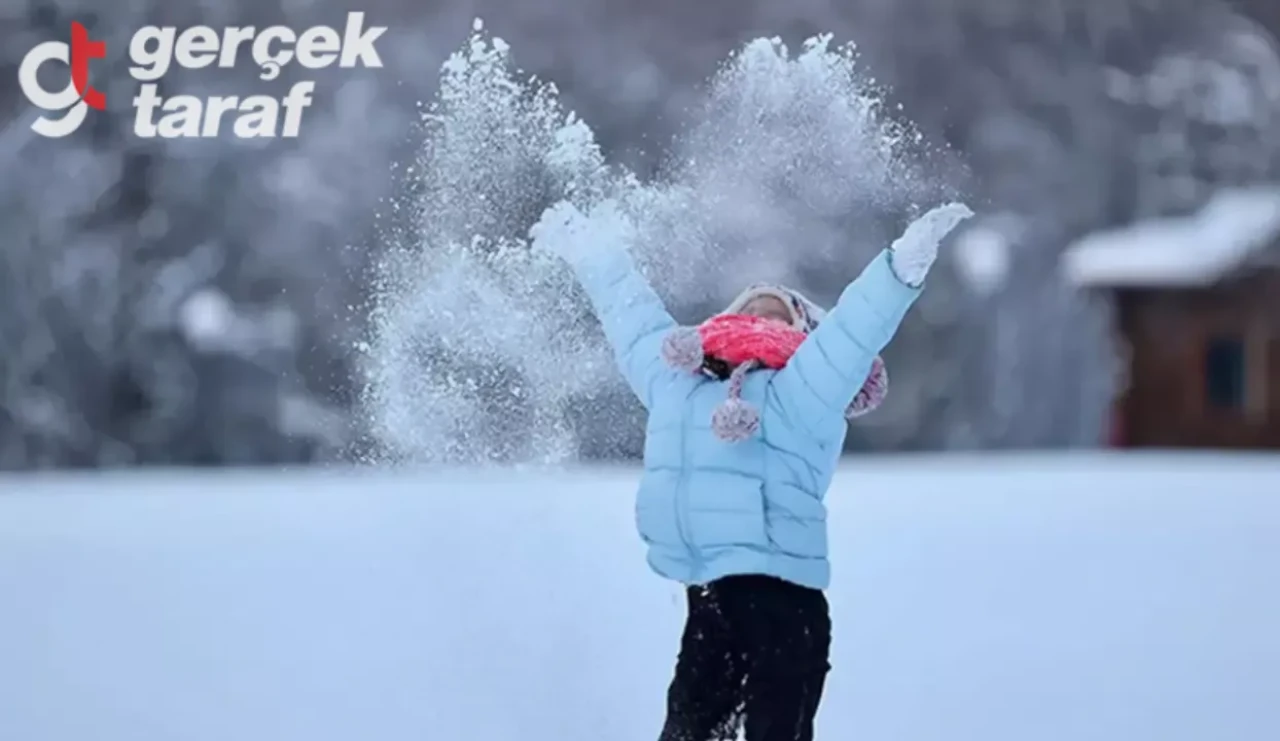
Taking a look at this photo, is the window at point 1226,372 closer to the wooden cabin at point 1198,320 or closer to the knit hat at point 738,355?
the wooden cabin at point 1198,320

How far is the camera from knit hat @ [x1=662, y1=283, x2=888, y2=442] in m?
1.83

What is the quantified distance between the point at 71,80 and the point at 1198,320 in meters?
3.59

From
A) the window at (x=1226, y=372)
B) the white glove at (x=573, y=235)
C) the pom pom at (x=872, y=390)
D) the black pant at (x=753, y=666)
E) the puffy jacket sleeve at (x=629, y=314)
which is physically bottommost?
the black pant at (x=753, y=666)

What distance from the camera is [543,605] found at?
266 cm

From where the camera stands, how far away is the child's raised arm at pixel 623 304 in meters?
1.96

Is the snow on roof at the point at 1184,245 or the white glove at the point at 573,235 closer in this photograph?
the white glove at the point at 573,235

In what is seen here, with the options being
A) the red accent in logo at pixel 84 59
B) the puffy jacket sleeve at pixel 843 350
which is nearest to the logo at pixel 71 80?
the red accent in logo at pixel 84 59

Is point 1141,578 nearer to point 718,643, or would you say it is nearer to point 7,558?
point 718,643

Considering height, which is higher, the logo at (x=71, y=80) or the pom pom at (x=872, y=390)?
the logo at (x=71, y=80)

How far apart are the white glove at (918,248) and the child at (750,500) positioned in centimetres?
4

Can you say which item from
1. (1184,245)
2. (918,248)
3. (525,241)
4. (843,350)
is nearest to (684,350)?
(843,350)

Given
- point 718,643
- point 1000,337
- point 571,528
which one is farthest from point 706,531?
point 1000,337

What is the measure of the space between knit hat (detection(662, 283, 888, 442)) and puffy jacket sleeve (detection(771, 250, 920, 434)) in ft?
0.10

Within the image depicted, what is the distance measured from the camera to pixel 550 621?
8.68 feet
